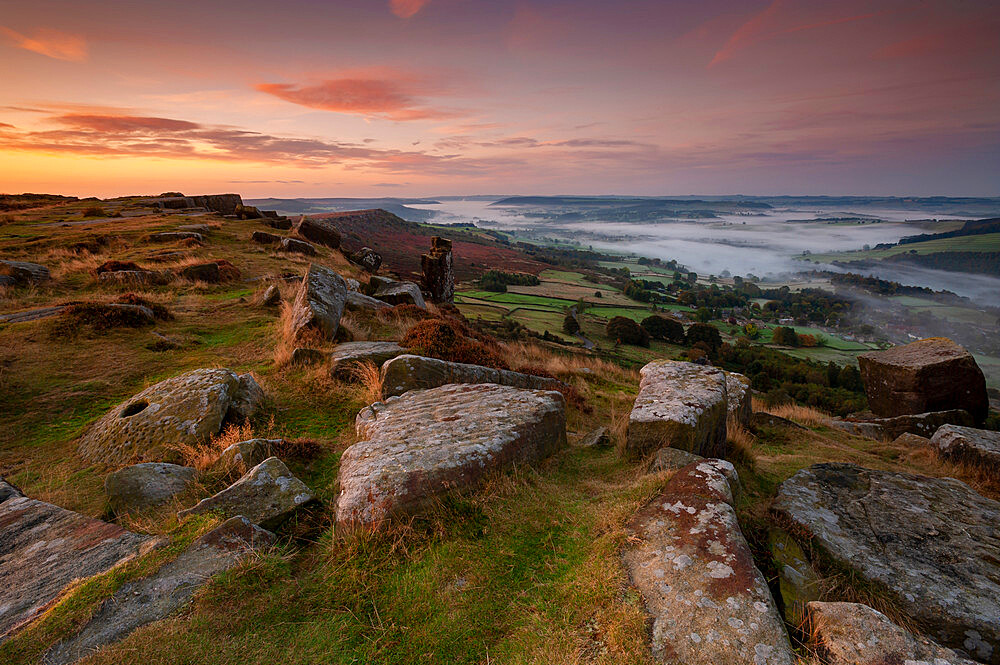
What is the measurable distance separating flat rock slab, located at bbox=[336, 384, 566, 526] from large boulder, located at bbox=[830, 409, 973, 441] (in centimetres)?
1309

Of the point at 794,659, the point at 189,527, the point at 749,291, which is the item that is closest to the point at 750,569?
the point at 794,659

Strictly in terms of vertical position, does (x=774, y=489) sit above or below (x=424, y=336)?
below

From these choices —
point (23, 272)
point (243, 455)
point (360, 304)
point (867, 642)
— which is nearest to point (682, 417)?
point (867, 642)

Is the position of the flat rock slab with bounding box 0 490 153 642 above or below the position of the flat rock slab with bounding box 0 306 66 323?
below

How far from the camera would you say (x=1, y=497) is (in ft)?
16.8

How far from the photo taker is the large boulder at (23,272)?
14.5m

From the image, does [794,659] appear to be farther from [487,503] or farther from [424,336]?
[424,336]

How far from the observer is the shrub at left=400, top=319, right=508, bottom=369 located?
1062 centimetres

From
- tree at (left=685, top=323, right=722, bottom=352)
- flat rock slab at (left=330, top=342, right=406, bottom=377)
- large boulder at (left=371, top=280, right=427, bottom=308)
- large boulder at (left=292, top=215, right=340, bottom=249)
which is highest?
large boulder at (left=292, top=215, right=340, bottom=249)

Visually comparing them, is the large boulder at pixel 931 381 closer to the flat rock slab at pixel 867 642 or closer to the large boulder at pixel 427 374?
the large boulder at pixel 427 374

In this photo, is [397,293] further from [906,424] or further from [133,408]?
[906,424]

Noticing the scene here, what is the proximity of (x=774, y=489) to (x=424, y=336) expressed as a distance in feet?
28.2

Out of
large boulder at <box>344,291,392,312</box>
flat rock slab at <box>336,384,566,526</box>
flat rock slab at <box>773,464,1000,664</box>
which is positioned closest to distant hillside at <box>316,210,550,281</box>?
large boulder at <box>344,291,392,312</box>

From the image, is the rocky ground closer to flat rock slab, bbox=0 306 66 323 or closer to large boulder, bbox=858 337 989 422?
flat rock slab, bbox=0 306 66 323
